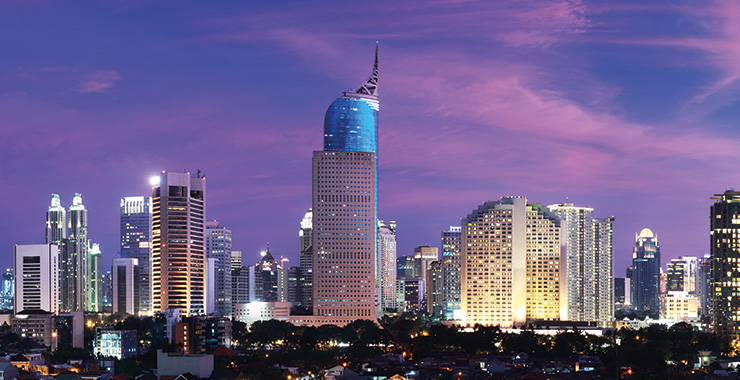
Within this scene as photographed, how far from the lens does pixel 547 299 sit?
13850 centimetres

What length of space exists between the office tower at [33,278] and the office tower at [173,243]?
2085 cm

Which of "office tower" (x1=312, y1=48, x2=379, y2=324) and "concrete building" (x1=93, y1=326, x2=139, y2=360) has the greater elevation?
"office tower" (x1=312, y1=48, x2=379, y2=324)

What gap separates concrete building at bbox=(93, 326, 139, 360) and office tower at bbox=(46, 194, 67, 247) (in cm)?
8634

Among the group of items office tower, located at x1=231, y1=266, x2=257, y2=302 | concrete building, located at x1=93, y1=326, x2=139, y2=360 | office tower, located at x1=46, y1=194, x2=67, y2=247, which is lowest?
concrete building, located at x1=93, y1=326, x2=139, y2=360

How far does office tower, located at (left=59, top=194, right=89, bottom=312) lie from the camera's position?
7111 inches

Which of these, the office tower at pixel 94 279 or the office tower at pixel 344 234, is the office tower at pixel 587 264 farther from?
the office tower at pixel 94 279

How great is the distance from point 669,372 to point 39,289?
295ft

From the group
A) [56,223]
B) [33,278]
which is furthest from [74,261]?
[33,278]

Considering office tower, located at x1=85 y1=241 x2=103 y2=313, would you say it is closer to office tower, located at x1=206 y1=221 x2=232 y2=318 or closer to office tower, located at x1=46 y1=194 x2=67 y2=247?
office tower, located at x1=46 y1=194 x2=67 y2=247

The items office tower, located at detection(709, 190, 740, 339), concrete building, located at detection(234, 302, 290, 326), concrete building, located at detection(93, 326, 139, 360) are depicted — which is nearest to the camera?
concrete building, located at detection(93, 326, 139, 360)

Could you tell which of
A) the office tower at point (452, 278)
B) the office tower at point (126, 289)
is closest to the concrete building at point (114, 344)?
the office tower at point (452, 278)

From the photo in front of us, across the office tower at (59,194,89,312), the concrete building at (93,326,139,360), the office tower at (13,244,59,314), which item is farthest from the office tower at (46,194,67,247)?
the concrete building at (93,326,139,360)

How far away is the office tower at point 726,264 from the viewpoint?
337ft

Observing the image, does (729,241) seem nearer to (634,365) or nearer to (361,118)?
(634,365)
